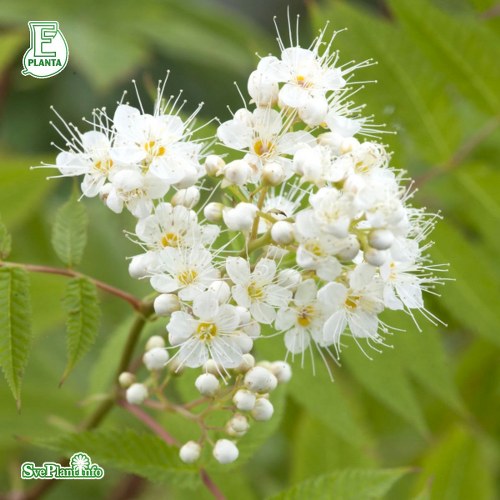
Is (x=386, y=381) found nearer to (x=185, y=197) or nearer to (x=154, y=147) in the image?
(x=185, y=197)

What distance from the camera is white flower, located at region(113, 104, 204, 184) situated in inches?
74.2

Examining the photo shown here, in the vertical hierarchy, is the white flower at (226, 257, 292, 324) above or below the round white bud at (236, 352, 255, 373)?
above

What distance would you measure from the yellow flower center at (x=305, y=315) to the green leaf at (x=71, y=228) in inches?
24.7

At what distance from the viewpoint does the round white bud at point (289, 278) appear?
1.81 metres

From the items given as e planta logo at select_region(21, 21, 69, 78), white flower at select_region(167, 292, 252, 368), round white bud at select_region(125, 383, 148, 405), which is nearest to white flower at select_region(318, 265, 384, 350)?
white flower at select_region(167, 292, 252, 368)

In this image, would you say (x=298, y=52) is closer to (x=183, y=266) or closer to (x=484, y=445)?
(x=183, y=266)

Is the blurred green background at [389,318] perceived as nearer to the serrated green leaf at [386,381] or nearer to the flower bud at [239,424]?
the serrated green leaf at [386,381]

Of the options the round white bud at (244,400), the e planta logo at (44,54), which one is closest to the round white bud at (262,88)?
the round white bud at (244,400)

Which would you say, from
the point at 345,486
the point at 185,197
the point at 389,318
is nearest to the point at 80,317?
the point at 185,197

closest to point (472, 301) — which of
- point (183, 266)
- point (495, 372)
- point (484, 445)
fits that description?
point (495, 372)

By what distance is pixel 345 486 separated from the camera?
2125mm

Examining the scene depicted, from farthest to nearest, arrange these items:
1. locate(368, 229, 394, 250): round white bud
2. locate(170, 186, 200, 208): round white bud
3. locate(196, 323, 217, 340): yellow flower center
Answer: locate(170, 186, 200, 208): round white bud, locate(196, 323, 217, 340): yellow flower center, locate(368, 229, 394, 250): round white bud

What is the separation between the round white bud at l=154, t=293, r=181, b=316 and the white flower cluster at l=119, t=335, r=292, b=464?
0.20m

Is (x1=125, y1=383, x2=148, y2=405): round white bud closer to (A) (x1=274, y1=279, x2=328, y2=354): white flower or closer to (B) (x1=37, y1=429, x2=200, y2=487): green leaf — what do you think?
(B) (x1=37, y1=429, x2=200, y2=487): green leaf
